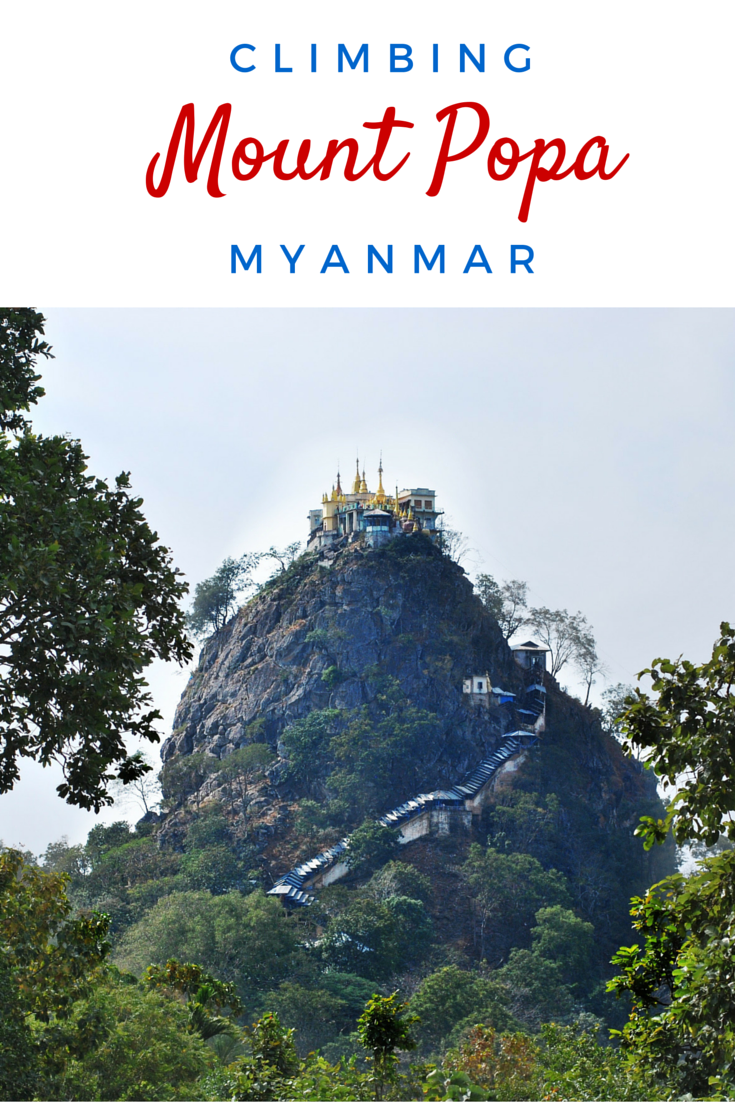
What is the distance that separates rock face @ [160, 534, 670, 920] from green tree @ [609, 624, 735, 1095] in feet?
108

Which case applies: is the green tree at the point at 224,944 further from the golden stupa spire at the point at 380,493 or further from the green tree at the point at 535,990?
the golden stupa spire at the point at 380,493

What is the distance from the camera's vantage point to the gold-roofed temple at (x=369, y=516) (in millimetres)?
45688

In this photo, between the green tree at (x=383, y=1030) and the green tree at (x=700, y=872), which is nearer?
the green tree at (x=700, y=872)

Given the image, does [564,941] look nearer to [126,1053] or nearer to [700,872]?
[126,1053]

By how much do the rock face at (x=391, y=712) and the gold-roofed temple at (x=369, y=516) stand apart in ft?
2.56

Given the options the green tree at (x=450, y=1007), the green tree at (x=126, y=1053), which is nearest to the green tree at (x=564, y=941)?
the green tree at (x=450, y=1007)

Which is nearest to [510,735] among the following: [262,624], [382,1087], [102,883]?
[262,624]

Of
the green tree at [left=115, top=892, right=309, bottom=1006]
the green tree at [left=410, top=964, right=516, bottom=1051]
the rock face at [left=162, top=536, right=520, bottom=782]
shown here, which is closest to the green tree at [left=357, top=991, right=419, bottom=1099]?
the green tree at [left=410, top=964, right=516, bottom=1051]

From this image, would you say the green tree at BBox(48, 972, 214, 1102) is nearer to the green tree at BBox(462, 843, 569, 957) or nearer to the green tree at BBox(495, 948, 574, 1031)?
the green tree at BBox(495, 948, 574, 1031)

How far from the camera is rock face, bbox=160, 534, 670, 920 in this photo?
131ft

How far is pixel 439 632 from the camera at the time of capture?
44562 millimetres

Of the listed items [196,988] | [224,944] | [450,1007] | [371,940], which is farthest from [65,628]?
[371,940]

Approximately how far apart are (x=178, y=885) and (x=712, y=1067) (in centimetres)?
3032

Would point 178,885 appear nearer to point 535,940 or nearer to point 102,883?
point 102,883
